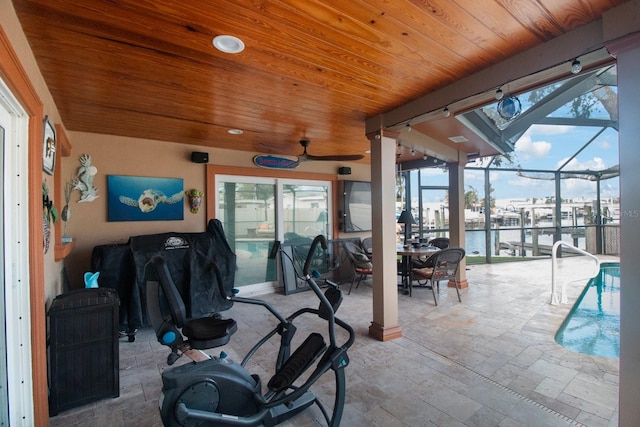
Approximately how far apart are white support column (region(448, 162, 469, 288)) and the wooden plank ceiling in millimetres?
2936

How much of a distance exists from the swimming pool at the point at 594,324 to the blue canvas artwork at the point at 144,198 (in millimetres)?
5172

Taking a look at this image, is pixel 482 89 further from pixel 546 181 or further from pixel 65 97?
pixel 546 181

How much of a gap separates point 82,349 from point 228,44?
2434 millimetres

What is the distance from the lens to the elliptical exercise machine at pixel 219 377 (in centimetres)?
164

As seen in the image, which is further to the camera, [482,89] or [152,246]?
[152,246]

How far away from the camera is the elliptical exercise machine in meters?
1.64

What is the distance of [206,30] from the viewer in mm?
1826

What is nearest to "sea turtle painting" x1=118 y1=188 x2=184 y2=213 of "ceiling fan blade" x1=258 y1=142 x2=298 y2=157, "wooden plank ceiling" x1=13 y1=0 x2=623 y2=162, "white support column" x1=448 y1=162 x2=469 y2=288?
"wooden plank ceiling" x1=13 y1=0 x2=623 y2=162

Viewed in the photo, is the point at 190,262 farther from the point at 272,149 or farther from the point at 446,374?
the point at 446,374

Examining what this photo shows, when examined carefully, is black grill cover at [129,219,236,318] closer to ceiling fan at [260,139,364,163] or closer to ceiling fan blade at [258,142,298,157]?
ceiling fan blade at [258,142,298,157]

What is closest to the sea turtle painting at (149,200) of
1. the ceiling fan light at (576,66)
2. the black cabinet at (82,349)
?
the black cabinet at (82,349)

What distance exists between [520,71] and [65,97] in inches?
151

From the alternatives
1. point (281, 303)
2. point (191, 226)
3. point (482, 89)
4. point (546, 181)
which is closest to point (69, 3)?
point (482, 89)

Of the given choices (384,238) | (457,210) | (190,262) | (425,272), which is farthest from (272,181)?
(457,210)
